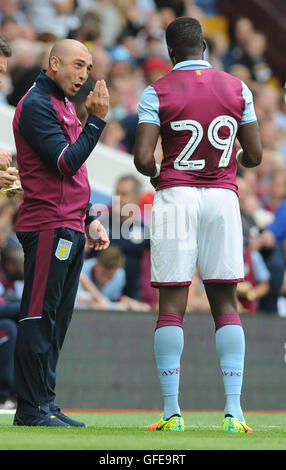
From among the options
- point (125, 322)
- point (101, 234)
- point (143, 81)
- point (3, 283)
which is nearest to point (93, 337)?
point (125, 322)

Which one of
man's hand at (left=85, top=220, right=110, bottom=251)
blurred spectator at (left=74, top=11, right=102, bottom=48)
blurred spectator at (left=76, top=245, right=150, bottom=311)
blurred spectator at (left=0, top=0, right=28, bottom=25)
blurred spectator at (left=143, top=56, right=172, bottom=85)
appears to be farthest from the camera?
blurred spectator at (left=143, top=56, right=172, bottom=85)

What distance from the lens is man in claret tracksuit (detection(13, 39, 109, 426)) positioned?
5.77 meters

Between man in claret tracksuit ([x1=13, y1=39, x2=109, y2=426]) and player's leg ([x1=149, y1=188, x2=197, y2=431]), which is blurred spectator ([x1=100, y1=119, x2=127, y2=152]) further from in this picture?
player's leg ([x1=149, y1=188, x2=197, y2=431])

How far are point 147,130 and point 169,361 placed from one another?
4.08 feet

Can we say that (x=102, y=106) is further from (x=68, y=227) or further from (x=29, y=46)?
(x=29, y=46)

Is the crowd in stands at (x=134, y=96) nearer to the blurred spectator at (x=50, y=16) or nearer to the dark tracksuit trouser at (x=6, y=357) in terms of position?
the blurred spectator at (x=50, y=16)

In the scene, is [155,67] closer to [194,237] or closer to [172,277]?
[194,237]

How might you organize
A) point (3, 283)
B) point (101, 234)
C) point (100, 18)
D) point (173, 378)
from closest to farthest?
1. point (173, 378)
2. point (101, 234)
3. point (3, 283)
4. point (100, 18)

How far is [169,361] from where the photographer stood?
5.64 m

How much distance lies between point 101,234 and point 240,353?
113 centimetres

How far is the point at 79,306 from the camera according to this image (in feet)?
31.8

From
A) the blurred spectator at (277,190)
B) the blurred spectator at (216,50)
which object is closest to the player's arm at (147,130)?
the blurred spectator at (277,190)

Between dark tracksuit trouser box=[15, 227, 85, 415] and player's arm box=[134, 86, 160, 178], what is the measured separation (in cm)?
60

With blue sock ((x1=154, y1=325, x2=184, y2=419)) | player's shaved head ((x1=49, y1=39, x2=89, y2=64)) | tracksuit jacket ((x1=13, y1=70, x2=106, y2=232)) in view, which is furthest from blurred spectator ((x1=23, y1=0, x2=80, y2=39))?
blue sock ((x1=154, y1=325, x2=184, y2=419))
